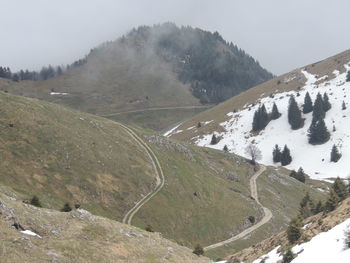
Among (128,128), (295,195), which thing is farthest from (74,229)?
(295,195)

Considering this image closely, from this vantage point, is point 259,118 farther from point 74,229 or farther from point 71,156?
point 74,229

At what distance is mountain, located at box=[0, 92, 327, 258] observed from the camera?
6938 centimetres

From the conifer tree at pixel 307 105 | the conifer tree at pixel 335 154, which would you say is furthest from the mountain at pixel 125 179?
the conifer tree at pixel 307 105

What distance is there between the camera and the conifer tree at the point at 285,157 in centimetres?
16638

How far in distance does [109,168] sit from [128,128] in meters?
33.9

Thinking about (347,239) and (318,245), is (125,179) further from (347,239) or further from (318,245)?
(347,239)

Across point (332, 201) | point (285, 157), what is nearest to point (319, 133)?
point (285, 157)

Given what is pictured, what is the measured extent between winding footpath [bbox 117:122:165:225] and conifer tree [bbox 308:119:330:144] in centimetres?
9445

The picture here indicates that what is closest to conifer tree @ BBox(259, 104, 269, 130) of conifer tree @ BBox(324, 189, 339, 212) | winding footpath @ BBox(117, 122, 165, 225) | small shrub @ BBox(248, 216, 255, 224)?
winding footpath @ BBox(117, 122, 165, 225)

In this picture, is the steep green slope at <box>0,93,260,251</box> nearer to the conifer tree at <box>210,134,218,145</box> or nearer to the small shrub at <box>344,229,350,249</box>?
the small shrub at <box>344,229,350,249</box>

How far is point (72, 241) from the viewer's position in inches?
1272

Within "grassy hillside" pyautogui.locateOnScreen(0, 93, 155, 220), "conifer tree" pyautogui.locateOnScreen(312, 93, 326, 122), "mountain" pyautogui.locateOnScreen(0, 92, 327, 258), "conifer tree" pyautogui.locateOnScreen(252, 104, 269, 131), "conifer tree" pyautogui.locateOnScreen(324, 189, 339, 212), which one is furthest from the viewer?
"conifer tree" pyautogui.locateOnScreen(252, 104, 269, 131)

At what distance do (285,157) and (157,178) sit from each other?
9140 centimetres

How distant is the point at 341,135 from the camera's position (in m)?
172
